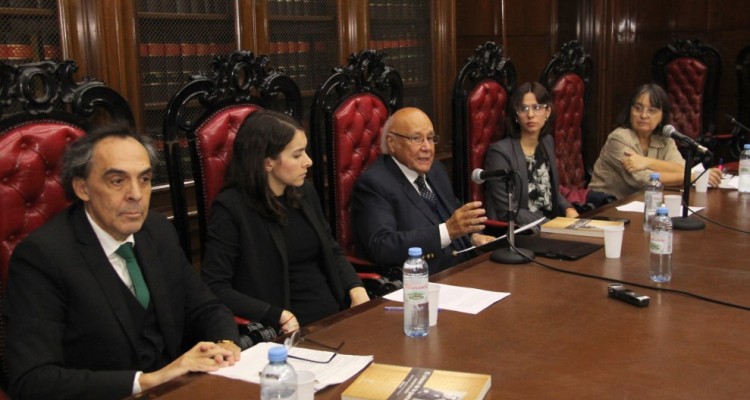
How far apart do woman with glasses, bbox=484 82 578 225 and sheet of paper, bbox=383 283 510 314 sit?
1.58 m

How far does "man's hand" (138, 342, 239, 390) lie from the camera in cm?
167

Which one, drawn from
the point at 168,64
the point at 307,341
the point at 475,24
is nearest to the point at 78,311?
the point at 307,341

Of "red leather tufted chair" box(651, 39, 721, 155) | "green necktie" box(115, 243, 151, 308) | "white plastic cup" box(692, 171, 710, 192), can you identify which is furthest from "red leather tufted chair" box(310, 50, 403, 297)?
"red leather tufted chair" box(651, 39, 721, 155)

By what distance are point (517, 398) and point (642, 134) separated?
305 cm

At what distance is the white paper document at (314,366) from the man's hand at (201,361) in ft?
0.06

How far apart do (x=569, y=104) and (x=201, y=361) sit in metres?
3.45

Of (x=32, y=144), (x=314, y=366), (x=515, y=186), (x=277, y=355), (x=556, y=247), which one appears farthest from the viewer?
(x=515, y=186)

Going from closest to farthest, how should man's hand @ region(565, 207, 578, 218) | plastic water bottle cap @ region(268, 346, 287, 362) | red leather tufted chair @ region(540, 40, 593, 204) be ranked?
plastic water bottle cap @ region(268, 346, 287, 362)
man's hand @ region(565, 207, 578, 218)
red leather tufted chair @ region(540, 40, 593, 204)

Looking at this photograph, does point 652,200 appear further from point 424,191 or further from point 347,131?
point 347,131

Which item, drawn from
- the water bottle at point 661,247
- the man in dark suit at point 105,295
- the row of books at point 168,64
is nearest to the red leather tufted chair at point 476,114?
the row of books at point 168,64

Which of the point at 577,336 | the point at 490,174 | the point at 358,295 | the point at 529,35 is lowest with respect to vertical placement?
the point at 358,295

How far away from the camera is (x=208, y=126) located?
266cm

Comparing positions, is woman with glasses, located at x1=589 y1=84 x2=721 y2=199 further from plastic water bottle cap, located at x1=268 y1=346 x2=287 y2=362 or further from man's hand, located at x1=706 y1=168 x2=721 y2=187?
plastic water bottle cap, located at x1=268 y1=346 x2=287 y2=362

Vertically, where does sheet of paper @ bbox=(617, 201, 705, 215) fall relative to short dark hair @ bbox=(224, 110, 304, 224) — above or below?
below
